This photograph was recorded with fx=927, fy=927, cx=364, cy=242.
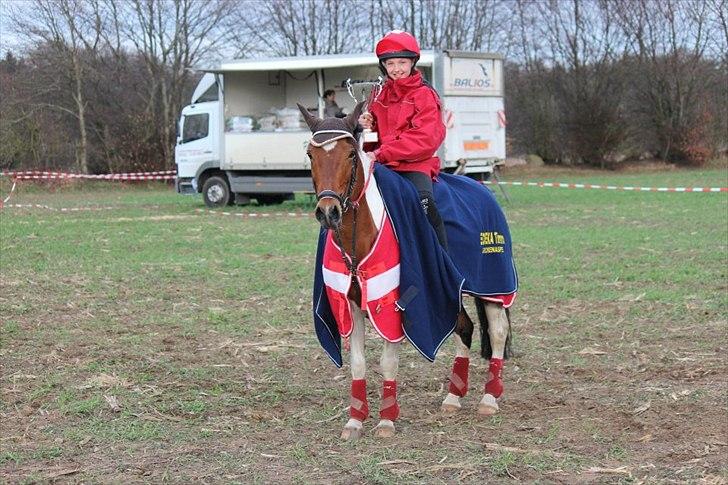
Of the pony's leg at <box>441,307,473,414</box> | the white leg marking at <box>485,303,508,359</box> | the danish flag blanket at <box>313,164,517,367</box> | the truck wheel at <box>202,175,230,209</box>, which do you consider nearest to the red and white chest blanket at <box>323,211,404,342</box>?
the danish flag blanket at <box>313,164,517,367</box>

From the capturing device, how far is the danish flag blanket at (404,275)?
17.0 ft

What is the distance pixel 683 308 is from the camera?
875 centimetres

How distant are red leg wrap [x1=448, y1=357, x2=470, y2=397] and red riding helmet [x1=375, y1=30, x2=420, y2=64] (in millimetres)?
1989

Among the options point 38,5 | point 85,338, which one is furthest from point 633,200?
point 38,5

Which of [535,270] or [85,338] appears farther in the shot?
[535,270]

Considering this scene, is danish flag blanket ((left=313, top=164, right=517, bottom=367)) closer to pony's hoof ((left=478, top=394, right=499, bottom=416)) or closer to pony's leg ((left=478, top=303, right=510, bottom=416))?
pony's leg ((left=478, top=303, right=510, bottom=416))

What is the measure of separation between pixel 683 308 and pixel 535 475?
480 cm

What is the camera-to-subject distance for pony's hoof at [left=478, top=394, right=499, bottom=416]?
5.74 meters

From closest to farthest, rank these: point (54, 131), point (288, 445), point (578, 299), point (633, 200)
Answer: point (288, 445) < point (578, 299) < point (633, 200) < point (54, 131)

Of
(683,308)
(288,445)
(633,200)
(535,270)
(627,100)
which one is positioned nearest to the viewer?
(288,445)

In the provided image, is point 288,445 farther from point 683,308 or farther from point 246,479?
point 683,308

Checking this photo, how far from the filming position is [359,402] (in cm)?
539

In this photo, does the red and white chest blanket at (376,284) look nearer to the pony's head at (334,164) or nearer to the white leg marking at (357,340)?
the white leg marking at (357,340)

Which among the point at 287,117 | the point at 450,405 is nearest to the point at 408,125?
the point at 450,405
